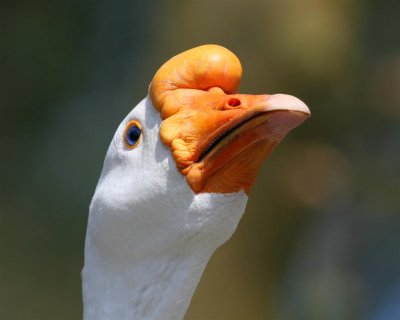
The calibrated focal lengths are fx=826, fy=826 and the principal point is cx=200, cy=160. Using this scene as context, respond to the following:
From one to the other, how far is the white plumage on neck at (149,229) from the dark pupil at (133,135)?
0.03 meters

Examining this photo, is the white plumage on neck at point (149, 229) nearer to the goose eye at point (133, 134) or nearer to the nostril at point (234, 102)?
the goose eye at point (133, 134)

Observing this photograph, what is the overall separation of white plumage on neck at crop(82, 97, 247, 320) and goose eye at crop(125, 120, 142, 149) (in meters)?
0.02

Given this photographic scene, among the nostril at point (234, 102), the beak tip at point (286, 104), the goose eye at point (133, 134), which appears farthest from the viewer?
the goose eye at point (133, 134)

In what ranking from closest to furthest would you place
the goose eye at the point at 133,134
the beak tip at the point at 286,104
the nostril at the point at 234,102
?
the beak tip at the point at 286,104 < the nostril at the point at 234,102 < the goose eye at the point at 133,134

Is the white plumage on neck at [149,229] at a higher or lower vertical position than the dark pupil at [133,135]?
lower

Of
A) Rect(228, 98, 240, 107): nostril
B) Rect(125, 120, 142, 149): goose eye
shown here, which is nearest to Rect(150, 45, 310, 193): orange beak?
Rect(228, 98, 240, 107): nostril

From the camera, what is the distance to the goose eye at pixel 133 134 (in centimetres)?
266

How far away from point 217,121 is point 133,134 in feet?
1.27

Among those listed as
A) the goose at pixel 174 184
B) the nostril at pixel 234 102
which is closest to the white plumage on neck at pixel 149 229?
the goose at pixel 174 184

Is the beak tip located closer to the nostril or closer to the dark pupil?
the nostril

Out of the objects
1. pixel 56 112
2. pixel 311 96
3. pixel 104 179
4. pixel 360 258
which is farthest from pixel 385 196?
pixel 104 179

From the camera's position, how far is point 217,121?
2400mm

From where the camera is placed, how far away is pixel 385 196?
820 cm

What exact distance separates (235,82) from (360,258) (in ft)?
18.7
